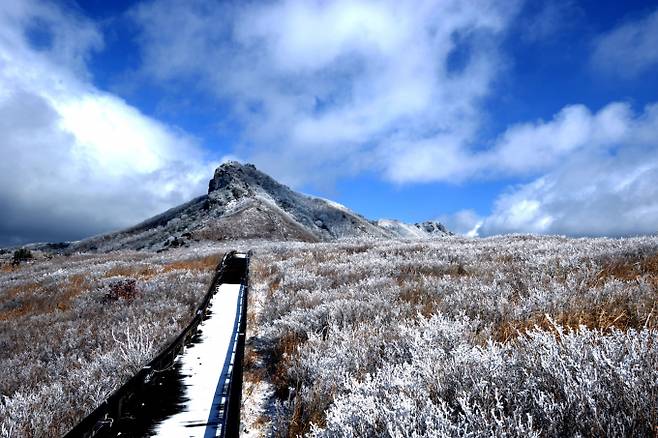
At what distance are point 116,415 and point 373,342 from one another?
355cm

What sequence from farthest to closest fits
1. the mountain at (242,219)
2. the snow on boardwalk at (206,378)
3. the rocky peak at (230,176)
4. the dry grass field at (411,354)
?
the rocky peak at (230,176)
the mountain at (242,219)
the snow on boardwalk at (206,378)
the dry grass field at (411,354)

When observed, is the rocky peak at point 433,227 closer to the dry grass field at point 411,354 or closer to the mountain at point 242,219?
the mountain at point 242,219

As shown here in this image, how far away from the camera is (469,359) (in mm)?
3949

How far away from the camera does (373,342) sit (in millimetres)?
5855

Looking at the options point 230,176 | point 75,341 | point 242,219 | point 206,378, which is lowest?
point 206,378

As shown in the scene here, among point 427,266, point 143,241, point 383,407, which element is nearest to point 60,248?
point 143,241

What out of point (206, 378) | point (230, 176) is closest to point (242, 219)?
point (230, 176)

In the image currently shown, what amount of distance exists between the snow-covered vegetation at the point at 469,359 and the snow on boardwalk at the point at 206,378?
0.45 metres

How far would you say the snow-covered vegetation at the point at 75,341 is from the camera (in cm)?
545

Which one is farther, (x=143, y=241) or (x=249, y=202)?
(x=249, y=202)

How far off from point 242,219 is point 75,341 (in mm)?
61855

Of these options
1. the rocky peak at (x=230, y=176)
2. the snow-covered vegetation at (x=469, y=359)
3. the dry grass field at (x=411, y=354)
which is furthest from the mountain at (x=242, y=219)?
the snow-covered vegetation at (x=469, y=359)

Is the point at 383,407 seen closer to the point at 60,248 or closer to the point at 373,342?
the point at 373,342

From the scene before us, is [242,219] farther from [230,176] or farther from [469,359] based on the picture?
[469,359]
